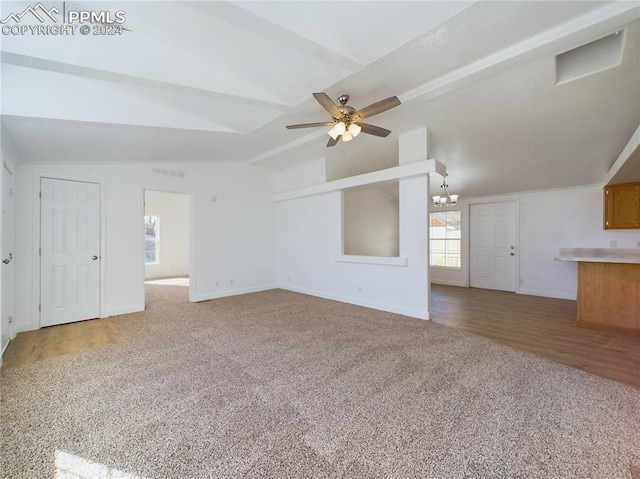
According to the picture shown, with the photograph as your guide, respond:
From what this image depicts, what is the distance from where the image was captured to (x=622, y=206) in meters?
4.84

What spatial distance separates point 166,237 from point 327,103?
809 cm

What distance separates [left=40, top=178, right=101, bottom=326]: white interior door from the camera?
3.90 meters

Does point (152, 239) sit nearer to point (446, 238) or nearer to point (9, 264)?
point (9, 264)

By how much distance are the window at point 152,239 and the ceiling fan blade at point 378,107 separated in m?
8.13

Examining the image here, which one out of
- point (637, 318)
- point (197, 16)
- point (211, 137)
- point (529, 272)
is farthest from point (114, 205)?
point (529, 272)

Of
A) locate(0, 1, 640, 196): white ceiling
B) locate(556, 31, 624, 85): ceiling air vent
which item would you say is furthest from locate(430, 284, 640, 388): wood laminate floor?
locate(556, 31, 624, 85): ceiling air vent

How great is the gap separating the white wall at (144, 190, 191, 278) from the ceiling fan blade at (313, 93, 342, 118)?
23.8ft

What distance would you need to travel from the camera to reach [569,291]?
5461 mm

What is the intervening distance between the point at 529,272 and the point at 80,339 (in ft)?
26.3

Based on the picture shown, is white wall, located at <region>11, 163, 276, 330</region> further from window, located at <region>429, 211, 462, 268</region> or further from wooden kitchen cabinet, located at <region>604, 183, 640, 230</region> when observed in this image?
wooden kitchen cabinet, located at <region>604, 183, 640, 230</region>

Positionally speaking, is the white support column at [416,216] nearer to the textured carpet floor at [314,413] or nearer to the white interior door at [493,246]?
the textured carpet floor at [314,413]

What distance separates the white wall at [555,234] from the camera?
5.19 meters

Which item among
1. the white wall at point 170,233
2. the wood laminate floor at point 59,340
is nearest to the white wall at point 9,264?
the wood laminate floor at point 59,340

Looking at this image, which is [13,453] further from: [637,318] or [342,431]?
[637,318]
